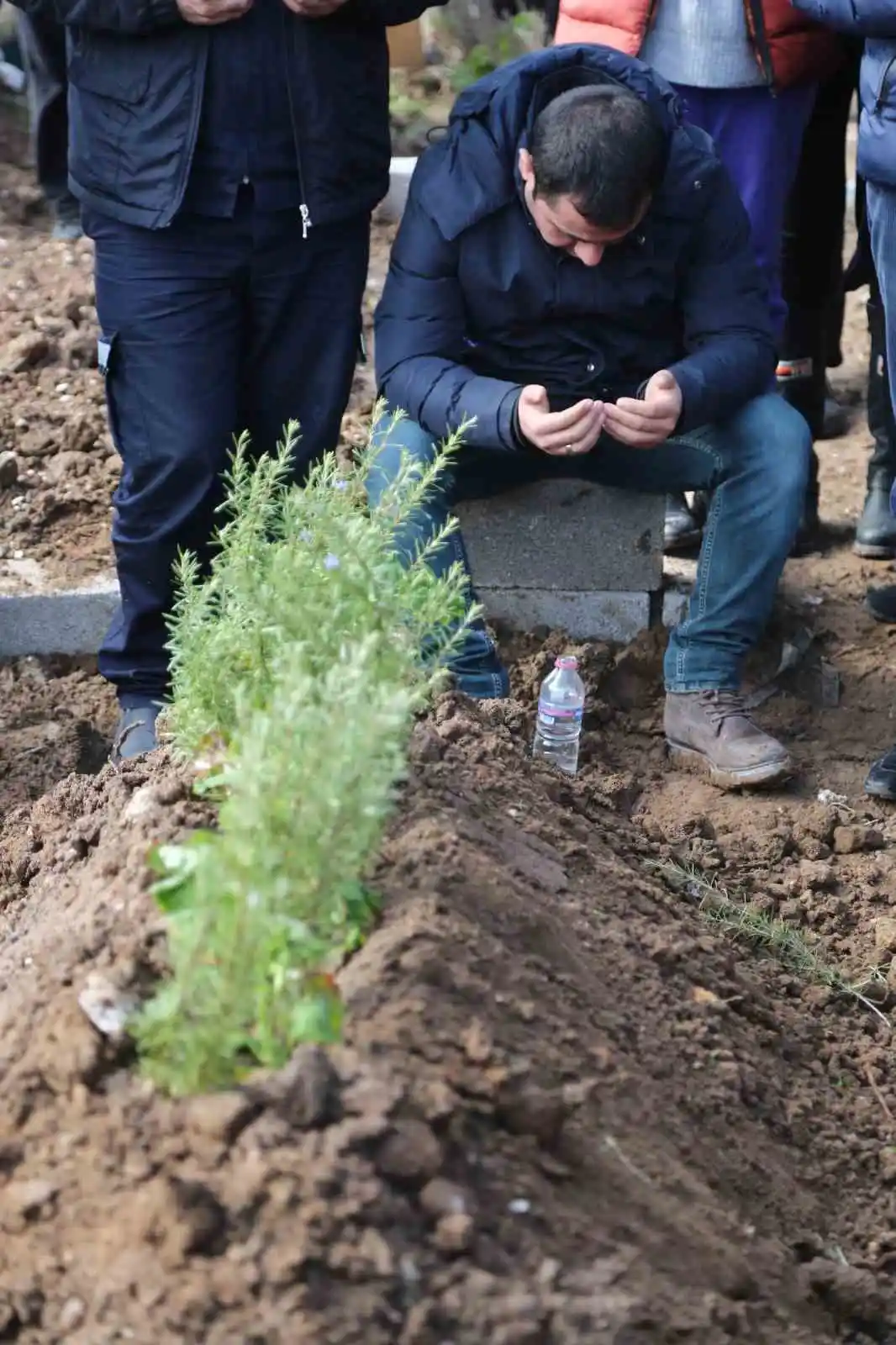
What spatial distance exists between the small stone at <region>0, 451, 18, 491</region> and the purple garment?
7.14ft

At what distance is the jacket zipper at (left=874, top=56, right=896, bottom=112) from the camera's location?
13.2ft

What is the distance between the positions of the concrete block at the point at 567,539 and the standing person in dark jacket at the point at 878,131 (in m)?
0.83

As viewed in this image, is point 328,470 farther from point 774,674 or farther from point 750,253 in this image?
point 774,674

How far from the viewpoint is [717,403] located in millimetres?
4125

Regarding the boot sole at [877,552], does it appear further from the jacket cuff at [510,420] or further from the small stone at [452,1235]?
the small stone at [452,1235]

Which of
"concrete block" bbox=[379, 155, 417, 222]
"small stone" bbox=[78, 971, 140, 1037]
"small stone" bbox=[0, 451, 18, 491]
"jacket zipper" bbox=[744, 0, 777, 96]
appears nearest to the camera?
"small stone" bbox=[78, 971, 140, 1037]

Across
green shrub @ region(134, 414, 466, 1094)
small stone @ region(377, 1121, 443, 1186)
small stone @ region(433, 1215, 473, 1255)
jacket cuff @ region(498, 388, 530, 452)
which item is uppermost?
green shrub @ region(134, 414, 466, 1094)

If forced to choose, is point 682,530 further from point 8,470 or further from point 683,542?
Answer: point 8,470

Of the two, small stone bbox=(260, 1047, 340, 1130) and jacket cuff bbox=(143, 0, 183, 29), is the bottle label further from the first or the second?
small stone bbox=(260, 1047, 340, 1130)

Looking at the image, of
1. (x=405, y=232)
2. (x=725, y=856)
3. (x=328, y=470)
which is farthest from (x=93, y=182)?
(x=725, y=856)

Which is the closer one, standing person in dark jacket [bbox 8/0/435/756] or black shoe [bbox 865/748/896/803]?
standing person in dark jacket [bbox 8/0/435/756]

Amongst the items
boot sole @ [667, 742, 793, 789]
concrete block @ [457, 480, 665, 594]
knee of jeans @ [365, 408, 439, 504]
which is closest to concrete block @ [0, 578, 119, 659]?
knee of jeans @ [365, 408, 439, 504]

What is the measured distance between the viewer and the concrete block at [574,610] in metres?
4.72

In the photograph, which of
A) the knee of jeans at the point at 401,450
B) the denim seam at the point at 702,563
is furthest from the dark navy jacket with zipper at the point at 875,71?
the knee of jeans at the point at 401,450
